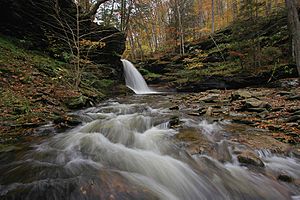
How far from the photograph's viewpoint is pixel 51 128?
5.14 m

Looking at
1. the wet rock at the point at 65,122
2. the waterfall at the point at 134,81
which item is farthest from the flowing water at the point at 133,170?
the waterfall at the point at 134,81

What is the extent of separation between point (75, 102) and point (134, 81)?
9537mm

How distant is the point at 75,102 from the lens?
7.51 metres

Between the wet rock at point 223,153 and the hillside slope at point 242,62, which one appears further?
the hillside slope at point 242,62

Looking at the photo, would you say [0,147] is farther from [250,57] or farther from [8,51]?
[250,57]

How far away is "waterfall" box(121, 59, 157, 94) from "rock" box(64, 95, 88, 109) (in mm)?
8374

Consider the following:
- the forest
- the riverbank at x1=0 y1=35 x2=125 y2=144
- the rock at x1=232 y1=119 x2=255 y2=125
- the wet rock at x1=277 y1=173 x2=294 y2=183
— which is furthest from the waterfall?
the wet rock at x1=277 y1=173 x2=294 y2=183

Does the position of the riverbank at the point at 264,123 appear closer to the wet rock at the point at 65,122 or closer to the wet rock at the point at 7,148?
the wet rock at the point at 65,122

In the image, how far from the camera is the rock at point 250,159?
142 inches

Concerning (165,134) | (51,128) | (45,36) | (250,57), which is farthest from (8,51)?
(250,57)

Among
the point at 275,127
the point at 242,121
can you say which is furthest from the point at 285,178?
the point at 242,121

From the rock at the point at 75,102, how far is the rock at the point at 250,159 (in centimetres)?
572

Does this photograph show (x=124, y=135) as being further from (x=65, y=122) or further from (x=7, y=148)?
(x=7, y=148)

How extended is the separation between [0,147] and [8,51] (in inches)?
243
